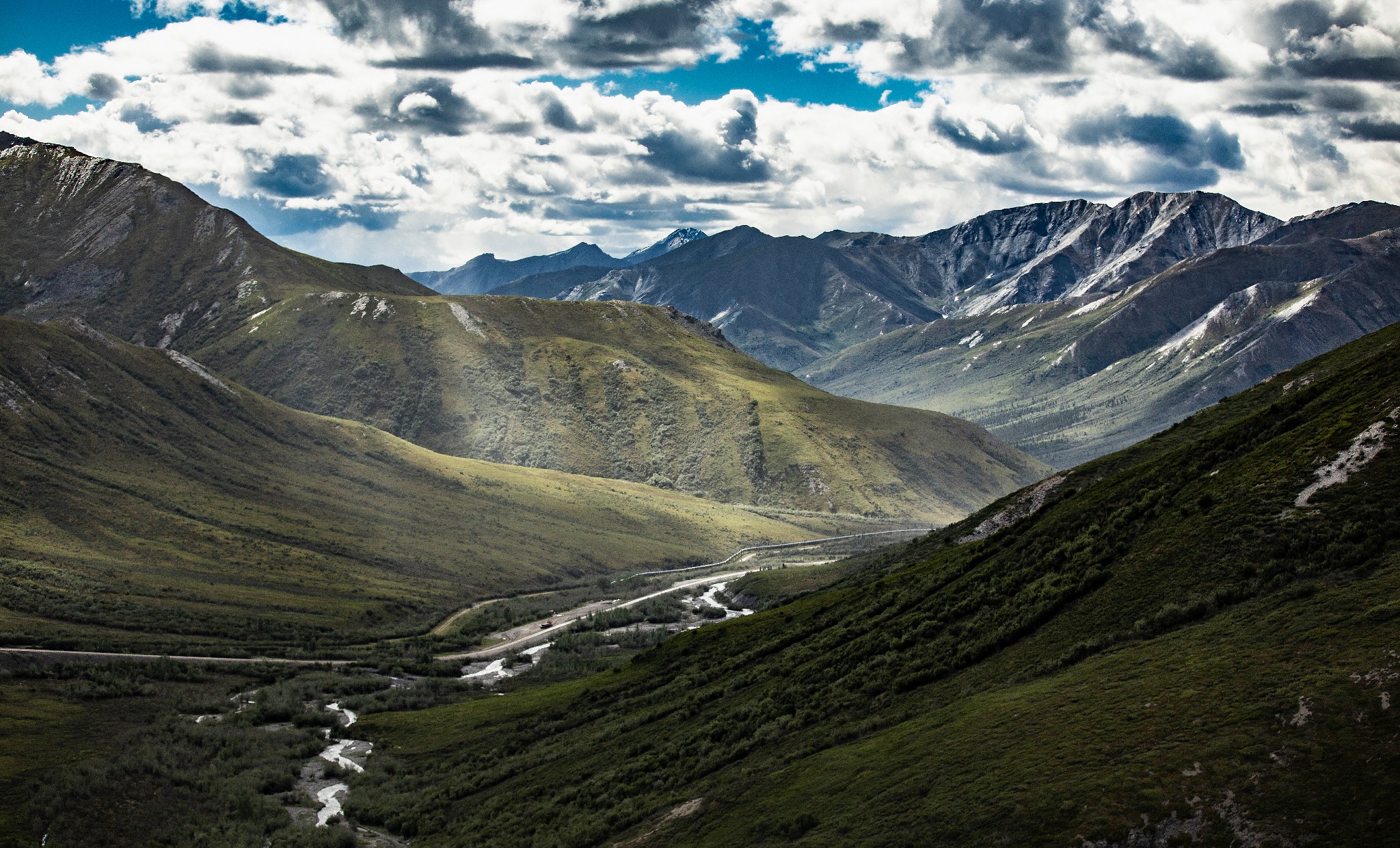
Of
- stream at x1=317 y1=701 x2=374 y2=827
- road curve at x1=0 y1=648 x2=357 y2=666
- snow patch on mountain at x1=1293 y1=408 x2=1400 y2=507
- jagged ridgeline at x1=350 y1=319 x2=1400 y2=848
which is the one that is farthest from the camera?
road curve at x1=0 y1=648 x2=357 y2=666

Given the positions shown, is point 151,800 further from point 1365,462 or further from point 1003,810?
point 1365,462

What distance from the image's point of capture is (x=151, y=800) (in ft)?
257

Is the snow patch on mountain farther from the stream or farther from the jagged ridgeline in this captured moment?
the stream

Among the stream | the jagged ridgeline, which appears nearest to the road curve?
the stream

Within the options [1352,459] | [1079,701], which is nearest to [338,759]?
[1079,701]

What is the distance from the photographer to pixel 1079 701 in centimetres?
4206

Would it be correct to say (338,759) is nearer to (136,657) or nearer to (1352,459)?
(136,657)

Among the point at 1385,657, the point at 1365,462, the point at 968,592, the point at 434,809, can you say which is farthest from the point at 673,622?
the point at 1385,657

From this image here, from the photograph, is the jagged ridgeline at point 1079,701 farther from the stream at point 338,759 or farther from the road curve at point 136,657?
the road curve at point 136,657

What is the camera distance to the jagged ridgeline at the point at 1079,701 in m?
32.6

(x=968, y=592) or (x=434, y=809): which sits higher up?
(x=968, y=592)

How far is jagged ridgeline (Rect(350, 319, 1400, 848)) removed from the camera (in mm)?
32562

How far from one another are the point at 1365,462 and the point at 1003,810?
91.1 feet

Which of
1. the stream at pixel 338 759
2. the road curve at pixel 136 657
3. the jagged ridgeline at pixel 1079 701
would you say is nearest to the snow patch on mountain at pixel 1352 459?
the jagged ridgeline at pixel 1079 701
